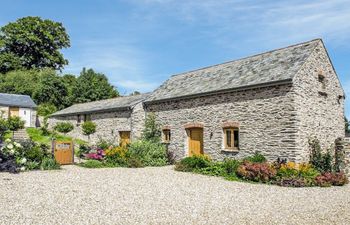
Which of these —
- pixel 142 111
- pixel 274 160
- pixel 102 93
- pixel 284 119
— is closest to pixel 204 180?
pixel 274 160

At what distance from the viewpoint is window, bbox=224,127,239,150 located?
16641mm

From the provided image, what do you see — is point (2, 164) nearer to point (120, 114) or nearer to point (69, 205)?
point (69, 205)

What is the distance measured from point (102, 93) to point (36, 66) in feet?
50.5

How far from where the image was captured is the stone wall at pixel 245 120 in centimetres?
1455

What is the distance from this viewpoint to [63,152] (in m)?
17.6

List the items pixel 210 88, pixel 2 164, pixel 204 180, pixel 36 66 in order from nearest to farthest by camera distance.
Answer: pixel 204 180
pixel 2 164
pixel 210 88
pixel 36 66

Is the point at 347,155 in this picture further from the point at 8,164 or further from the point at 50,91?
the point at 50,91

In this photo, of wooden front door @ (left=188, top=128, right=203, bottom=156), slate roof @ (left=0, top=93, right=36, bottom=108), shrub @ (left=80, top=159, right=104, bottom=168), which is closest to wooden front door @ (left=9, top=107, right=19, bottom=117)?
slate roof @ (left=0, top=93, right=36, bottom=108)

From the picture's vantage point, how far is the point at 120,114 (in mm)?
23609

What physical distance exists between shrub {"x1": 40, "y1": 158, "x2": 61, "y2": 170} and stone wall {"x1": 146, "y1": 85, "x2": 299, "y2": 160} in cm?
683

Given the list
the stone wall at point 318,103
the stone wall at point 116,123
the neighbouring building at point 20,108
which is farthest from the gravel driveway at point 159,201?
the neighbouring building at point 20,108

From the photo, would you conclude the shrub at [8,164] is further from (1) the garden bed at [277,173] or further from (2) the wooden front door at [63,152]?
(1) the garden bed at [277,173]

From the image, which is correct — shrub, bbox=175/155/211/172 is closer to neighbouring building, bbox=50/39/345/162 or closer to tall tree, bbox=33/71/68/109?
neighbouring building, bbox=50/39/345/162

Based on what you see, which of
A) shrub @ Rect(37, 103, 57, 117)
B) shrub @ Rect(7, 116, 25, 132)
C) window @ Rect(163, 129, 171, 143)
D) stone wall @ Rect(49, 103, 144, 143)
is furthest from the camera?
shrub @ Rect(37, 103, 57, 117)
